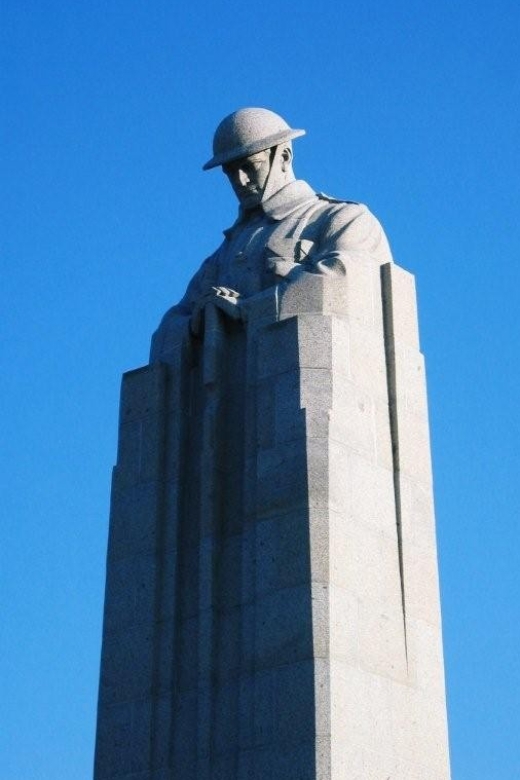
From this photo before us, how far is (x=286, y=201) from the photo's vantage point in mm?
20516

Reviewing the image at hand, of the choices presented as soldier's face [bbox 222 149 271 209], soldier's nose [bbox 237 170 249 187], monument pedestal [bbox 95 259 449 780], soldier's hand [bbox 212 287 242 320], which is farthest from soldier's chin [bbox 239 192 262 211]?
monument pedestal [bbox 95 259 449 780]

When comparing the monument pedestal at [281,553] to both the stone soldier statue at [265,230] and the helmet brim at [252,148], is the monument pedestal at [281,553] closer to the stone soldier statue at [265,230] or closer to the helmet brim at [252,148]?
the stone soldier statue at [265,230]

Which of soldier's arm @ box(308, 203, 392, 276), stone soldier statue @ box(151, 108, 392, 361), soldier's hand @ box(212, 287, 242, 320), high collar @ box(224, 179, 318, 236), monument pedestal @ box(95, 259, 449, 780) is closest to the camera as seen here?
monument pedestal @ box(95, 259, 449, 780)

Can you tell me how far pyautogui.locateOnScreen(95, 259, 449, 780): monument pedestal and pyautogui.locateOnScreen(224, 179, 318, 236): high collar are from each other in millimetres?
1540

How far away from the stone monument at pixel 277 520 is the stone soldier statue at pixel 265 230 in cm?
3

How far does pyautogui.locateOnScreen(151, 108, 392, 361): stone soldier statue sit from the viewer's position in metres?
19.6

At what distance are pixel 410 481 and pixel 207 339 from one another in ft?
9.61

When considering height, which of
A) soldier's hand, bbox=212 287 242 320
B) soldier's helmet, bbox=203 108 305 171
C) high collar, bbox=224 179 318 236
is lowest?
soldier's hand, bbox=212 287 242 320

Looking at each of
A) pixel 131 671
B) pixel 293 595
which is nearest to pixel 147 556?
pixel 131 671

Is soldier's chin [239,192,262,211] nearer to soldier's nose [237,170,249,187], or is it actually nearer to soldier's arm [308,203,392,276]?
soldier's nose [237,170,249,187]

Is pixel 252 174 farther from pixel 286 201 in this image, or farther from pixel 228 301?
pixel 228 301

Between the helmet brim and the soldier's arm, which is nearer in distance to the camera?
the soldier's arm

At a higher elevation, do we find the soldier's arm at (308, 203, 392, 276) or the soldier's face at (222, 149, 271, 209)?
the soldier's face at (222, 149, 271, 209)

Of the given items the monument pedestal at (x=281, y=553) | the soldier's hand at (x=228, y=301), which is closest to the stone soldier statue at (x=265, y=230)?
the soldier's hand at (x=228, y=301)
